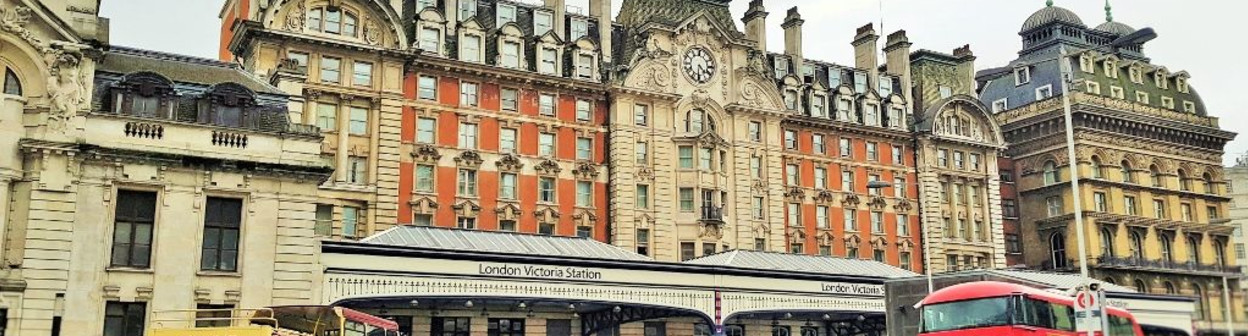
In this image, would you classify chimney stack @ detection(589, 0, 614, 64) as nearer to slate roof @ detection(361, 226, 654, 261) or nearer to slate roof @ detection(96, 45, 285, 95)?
slate roof @ detection(361, 226, 654, 261)

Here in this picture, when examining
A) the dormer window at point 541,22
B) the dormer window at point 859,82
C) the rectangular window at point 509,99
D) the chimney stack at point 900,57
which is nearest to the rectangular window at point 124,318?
the rectangular window at point 509,99

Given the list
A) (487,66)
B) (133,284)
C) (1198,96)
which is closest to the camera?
(133,284)

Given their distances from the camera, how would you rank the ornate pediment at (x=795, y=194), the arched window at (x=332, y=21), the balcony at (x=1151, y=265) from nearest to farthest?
the arched window at (x=332, y=21), the ornate pediment at (x=795, y=194), the balcony at (x=1151, y=265)

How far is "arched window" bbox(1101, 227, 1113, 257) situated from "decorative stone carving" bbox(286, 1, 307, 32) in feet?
188

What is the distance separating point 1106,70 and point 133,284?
74513mm

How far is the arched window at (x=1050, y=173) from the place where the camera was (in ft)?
270

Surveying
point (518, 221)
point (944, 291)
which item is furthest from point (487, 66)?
point (944, 291)

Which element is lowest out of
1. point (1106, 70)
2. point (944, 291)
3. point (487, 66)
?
point (944, 291)

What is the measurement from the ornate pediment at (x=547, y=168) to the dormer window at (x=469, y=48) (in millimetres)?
6550

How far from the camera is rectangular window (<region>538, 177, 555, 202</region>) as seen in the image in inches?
2355

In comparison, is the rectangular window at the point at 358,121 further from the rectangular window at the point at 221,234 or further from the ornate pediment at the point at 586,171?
the rectangular window at the point at 221,234

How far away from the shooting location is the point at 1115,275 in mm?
79000

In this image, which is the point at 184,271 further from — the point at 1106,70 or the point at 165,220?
the point at 1106,70

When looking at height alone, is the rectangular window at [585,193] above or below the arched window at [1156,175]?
below
